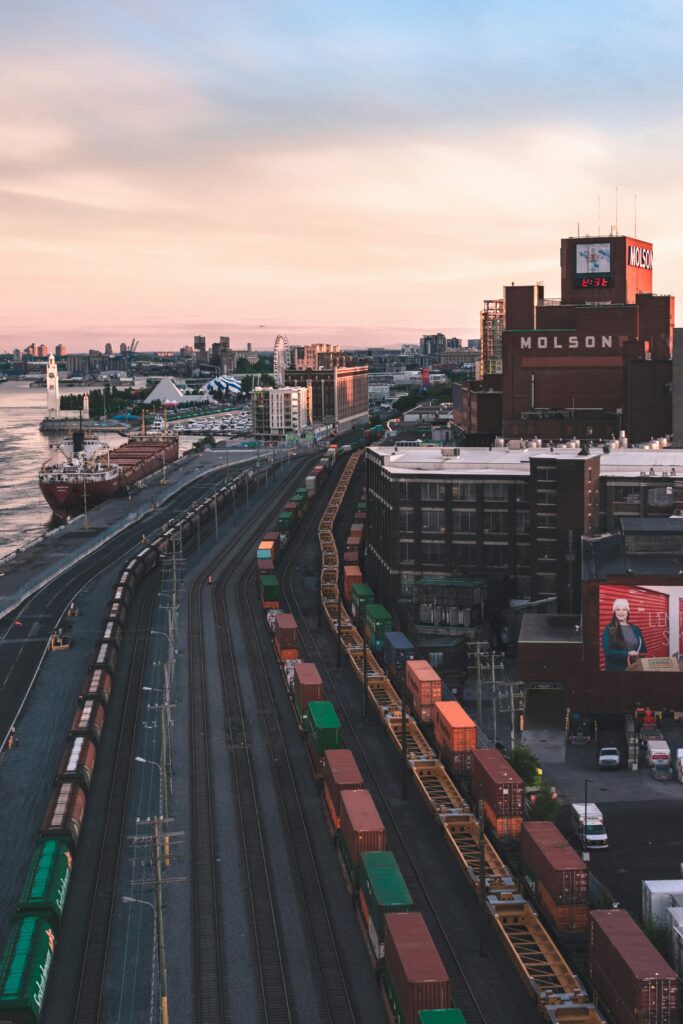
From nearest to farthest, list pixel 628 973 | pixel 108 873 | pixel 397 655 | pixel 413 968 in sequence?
pixel 413 968, pixel 628 973, pixel 108 873, pixel 397 655

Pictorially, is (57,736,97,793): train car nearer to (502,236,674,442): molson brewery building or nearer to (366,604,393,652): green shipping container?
(366,604,393,652): green shipping container

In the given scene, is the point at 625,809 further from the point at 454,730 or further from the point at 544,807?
the point at 454,730

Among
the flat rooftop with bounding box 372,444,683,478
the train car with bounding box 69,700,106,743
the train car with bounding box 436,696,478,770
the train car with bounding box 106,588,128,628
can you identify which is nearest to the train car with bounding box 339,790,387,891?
the train car with bounding box 436,696,478,770

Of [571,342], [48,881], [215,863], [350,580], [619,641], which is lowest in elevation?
[215,863]

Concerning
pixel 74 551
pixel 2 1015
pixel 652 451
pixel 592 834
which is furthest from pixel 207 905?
pixel 74 551

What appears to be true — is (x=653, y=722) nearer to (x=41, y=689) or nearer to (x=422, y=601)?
(x=422, y=601)

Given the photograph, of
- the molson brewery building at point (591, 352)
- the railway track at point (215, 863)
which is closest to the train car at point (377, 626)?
the railway track at point (215, 863)

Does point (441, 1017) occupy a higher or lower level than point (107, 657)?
lower

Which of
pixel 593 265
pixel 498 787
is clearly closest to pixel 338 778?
pixel 498 787
